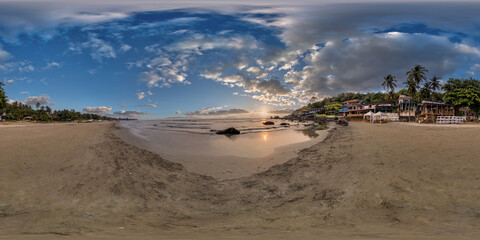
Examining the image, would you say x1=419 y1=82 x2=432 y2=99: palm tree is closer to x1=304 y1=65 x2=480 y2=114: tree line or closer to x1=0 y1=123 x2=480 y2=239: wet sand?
x1=304 y1=65 x2=480 y2=114: tree line

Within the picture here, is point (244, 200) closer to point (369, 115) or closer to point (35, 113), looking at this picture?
→ point (369, 115)

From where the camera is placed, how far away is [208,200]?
6.09m

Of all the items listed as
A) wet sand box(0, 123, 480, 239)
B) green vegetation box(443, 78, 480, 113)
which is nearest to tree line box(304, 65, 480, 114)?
green vegetation box(443, 78, 480, 113)

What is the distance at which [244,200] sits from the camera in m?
6.06

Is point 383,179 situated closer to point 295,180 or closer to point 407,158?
point 295,180

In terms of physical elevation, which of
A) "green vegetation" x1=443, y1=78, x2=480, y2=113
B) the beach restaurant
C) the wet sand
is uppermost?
"green vegetation" x1=443, y1=78, x2=480, y2=113

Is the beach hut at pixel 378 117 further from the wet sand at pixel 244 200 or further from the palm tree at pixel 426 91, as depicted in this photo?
the wet sand at pixel 244 200

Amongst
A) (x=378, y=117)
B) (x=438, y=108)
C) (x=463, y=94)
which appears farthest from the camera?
(x=438, y=108)

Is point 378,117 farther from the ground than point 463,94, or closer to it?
closer to it

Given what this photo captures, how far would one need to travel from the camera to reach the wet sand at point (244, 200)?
3.77m

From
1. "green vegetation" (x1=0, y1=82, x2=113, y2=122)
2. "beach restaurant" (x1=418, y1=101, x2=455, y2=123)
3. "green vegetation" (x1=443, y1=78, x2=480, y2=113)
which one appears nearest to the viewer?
"green vegetation" (x1=443, y1=78, x2=480, y2=113)

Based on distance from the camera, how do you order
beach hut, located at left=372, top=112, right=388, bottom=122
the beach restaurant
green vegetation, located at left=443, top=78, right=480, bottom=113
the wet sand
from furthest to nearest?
beach hut, located at left=372, top=112, right=388, bottom=122, the beach restaurant, green vegetation, located at left=443, top=78, right=480, bottom=113, the wet sand

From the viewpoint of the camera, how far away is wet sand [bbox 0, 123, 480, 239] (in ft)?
12.4

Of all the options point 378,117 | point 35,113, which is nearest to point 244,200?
point 378,117
